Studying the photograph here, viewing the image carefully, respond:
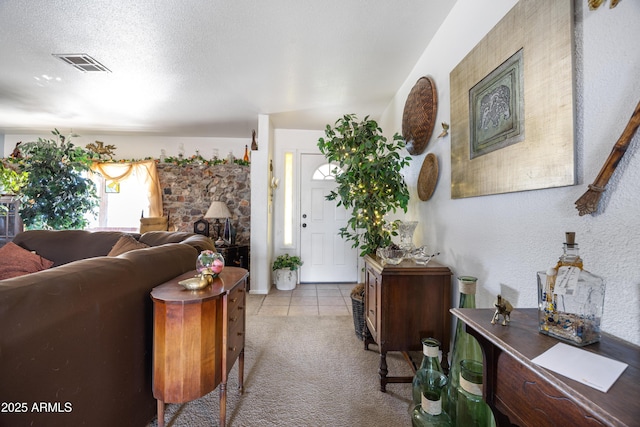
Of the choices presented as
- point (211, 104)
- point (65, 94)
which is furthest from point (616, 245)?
point (65, 94)

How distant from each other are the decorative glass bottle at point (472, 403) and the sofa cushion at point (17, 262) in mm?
2914

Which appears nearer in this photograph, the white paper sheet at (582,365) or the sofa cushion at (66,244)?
the white paper sheet at (582,365)

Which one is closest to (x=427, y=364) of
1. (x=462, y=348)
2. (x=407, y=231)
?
(x=462, y=348)

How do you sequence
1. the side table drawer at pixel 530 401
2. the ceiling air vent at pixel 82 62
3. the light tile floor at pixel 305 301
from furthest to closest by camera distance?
the light tile floor at pixel 305 301 < the ceiling air vent at pixel 82 62 < the side table drawer at pixel 530 401

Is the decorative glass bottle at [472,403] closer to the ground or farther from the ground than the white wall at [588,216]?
closer to the ground

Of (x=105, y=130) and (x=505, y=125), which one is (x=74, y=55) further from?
(x=505, y=125)

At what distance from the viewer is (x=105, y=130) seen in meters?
4.29

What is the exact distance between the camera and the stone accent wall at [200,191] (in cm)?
455

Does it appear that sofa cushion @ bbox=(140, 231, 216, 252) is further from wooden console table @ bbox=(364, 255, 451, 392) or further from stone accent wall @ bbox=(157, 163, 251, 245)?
stone accent wall @ bbox=(157, 163, 251, 245)

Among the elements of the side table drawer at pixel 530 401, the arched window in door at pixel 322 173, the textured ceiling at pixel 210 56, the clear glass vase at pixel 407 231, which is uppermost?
the textured ceiling at pixel 210 56

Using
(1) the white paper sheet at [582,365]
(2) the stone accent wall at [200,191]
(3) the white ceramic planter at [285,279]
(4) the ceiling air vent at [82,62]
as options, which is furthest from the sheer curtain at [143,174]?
(1) the white paper sheet at [582,365]

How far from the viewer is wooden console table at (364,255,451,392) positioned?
159cm

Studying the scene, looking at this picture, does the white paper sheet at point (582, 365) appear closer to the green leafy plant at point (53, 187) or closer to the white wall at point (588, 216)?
the white wall at point (588, 216)

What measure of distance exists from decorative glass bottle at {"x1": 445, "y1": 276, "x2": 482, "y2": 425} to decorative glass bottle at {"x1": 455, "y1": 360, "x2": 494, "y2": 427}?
0.09 meters
